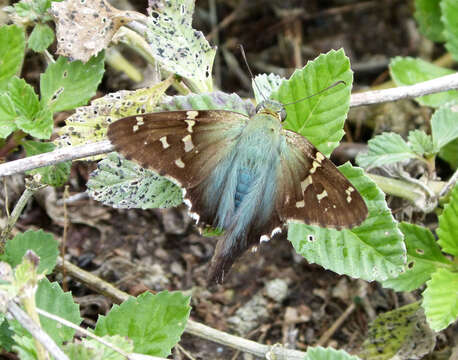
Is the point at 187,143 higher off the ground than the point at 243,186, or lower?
higher

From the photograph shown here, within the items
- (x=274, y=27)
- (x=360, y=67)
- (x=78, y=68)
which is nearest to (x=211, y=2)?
(x=274, y=27)

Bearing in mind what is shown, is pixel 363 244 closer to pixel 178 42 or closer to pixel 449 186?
pixel 449 186

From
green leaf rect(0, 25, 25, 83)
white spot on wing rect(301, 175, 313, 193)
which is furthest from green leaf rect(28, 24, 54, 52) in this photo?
white spot on wing rect(301, 175, 313, 193)

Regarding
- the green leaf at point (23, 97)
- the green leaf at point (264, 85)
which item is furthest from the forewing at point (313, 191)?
the green leaf at point (23, 97)

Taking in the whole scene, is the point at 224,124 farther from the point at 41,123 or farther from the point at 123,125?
the point at 41,123

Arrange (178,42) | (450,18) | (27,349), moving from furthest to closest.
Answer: (450,18) < (178,42) < (27,349)

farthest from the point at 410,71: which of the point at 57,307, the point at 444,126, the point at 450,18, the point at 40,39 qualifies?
the point at 57,307

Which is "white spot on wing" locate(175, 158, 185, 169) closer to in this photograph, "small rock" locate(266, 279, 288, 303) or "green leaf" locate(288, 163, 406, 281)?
"green leaf" locate(288, 163, 406, 281)
